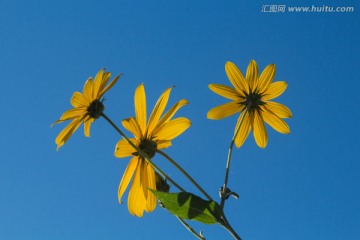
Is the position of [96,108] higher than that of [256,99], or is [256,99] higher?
[256,99]

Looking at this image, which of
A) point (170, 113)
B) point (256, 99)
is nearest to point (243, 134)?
point (256, 99)

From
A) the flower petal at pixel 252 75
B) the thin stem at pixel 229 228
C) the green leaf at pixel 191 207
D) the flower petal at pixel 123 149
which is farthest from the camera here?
the flower petal at pixel 252 75

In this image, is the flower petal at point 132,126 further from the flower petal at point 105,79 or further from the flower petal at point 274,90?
the flower petal at point 274,90

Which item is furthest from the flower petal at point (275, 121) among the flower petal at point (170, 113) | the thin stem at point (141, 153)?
the thin stem at point (141, 153)

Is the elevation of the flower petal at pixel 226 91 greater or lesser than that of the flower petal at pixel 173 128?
greater

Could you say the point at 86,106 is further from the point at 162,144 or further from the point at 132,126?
the point at 162,144

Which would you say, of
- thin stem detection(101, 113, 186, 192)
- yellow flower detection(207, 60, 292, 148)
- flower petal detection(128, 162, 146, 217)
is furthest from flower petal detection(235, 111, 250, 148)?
thin stem detection(101, 113, 186, 192)
